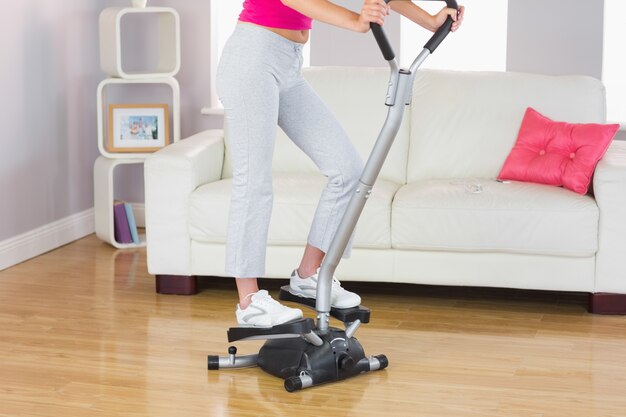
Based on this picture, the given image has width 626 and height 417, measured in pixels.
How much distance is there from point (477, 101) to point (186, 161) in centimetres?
129

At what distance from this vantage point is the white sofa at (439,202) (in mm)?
3855

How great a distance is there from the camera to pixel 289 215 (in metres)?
3.99

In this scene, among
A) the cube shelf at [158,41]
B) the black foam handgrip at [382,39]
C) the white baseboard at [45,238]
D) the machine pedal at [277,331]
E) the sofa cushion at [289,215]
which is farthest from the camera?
the cube shelf at [158,41]

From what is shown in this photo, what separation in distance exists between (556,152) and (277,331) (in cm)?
168

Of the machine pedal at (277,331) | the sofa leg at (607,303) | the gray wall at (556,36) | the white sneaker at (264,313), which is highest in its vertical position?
the gray wall at (556,36)

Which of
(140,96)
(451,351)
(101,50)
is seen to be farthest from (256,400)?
(140,96)

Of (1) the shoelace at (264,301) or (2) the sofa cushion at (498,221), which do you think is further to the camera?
(2) the sofa cushion at (498,221)

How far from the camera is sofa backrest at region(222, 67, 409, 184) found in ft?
14.7

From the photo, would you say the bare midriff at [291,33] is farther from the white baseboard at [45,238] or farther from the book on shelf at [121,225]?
the book on shelf at [121,225]

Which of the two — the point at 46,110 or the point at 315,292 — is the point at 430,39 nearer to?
the point at 315,292

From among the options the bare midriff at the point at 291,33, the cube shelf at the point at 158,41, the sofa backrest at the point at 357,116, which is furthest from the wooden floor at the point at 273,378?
the cube shelf at the point at 158,41

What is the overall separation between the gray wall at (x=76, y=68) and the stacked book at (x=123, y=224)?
294 mm

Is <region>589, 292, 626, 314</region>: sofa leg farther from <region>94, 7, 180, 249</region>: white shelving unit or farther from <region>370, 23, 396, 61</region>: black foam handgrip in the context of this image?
<region>94, 7, 180, 249</region>: white shelving unit

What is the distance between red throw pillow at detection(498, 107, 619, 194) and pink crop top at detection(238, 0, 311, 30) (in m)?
1.57
